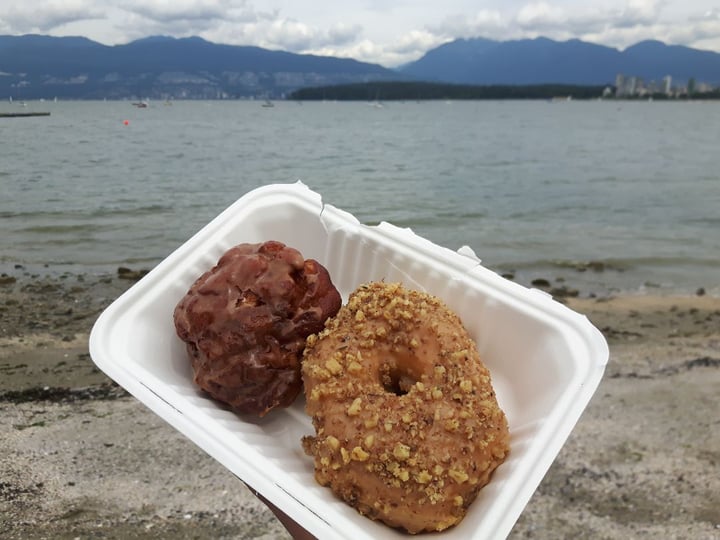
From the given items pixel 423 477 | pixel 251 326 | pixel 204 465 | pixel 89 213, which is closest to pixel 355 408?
pixel 423 477

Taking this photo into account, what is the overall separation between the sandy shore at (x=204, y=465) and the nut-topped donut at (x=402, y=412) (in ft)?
9.17

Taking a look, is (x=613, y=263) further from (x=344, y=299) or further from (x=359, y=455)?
(x=359, y=455)

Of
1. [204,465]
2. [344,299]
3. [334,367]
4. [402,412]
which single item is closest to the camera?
[402,412]

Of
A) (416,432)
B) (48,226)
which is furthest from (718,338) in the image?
(48,226)

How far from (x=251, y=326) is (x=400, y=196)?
1756 centimetres

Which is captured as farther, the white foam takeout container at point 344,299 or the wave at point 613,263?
the wave at point 613,263

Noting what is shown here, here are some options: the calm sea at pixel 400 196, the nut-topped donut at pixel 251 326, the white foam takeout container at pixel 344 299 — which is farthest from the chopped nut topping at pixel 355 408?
the calm sea at pixel 400 196

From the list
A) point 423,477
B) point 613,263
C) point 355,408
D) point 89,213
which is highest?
point 355,408

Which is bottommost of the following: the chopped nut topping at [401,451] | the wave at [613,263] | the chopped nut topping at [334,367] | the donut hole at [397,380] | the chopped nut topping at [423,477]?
the wave at [613,263]

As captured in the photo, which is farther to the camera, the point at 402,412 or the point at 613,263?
the point at 613,263

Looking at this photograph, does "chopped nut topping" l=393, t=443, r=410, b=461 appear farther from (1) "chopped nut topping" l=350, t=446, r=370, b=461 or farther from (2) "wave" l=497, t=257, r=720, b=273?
(2) "wave" l=497, t=257, r=720, b=273

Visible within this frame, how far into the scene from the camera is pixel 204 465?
4.96 meters

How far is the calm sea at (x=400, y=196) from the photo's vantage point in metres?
13.4

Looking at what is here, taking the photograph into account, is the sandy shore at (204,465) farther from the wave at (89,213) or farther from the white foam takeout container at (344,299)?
the wave at (89,213)
